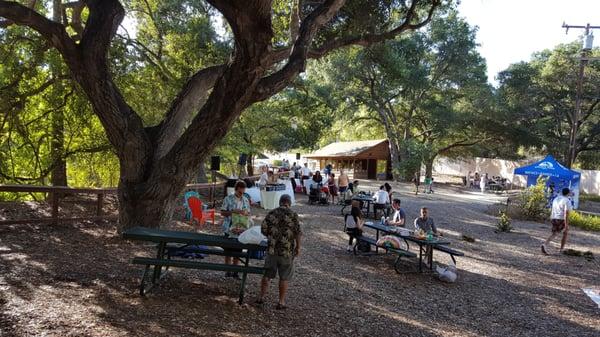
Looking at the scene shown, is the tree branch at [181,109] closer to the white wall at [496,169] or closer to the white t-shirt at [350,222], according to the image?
Answer: the white t-shirt at [350,222]

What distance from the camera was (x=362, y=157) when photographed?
118ft

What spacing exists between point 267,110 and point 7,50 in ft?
46.0

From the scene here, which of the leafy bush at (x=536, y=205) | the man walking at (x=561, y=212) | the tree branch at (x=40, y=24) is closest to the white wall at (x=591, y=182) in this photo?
the leafy bush at (x=536, y=205)

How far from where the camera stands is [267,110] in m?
22.7

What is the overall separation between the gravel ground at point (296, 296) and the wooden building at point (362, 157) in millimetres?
26594

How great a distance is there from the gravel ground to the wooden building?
26594 mm

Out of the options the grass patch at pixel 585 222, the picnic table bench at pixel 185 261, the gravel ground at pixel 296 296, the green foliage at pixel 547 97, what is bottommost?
the gravel ground at pixel 296 296

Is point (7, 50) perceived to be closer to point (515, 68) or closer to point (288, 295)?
point (288, 295)

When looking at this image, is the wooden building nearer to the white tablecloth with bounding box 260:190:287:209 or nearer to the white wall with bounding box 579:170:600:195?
the white wall with bounding box 579:170:600:195

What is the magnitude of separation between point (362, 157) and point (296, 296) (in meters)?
31.0

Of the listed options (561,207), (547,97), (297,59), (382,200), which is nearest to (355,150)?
(547,97)

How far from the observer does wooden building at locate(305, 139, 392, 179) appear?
35.6m

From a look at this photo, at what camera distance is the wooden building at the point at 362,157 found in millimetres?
35647

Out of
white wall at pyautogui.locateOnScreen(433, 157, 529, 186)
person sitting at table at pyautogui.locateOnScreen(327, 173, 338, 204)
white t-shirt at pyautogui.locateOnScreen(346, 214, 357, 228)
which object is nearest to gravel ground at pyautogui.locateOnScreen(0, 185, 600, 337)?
white t-shirt at pyautogui.locateOnScreen(346, 214, 357, 228)
